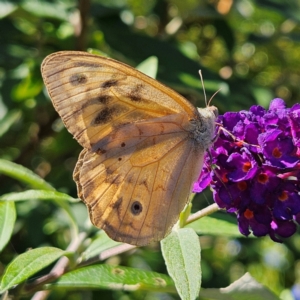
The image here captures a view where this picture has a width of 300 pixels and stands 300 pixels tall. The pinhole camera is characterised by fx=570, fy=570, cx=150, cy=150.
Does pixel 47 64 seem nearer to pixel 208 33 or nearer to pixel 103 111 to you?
pixel 103 111

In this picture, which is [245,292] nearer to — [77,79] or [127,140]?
[127,140]

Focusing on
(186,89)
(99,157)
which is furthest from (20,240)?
(99,157)

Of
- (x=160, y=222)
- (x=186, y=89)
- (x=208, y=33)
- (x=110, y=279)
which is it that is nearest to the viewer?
(x=160, y=222)

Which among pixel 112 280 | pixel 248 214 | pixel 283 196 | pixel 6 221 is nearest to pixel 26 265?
pixel 6 221

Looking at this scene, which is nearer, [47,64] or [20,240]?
[47,64]

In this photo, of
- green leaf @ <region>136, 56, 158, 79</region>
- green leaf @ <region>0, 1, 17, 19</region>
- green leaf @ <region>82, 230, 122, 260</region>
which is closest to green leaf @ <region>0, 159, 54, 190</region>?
→ green leaf @ <region>82, 230, 122, 260</region>

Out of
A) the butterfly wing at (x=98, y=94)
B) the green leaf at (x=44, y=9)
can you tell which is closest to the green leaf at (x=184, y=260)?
the butterfly wing at (x=98, y=94)

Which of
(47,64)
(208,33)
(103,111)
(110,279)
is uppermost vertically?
(47,64)
